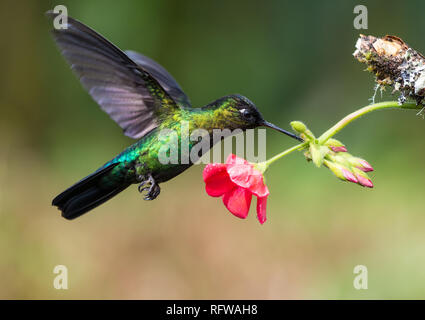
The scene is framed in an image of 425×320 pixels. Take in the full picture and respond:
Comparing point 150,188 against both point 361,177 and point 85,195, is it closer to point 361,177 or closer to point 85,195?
point 85,195

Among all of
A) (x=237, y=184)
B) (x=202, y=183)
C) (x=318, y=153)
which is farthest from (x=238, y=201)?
(x=202, y=183)

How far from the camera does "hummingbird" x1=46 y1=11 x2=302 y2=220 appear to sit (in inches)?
61.3

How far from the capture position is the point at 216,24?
206 inches

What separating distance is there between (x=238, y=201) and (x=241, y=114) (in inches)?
10.4

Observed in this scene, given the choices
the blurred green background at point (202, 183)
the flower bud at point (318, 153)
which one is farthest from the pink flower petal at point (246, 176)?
the blurred green background at point (202, 183)

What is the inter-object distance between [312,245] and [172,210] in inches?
47.7

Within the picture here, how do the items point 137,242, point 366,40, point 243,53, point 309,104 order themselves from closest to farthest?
point 366,40
point 137,242
point 309,104
point 243,53

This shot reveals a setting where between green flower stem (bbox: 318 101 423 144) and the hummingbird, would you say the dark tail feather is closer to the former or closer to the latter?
the hummingbird

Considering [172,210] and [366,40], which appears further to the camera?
[172,210]

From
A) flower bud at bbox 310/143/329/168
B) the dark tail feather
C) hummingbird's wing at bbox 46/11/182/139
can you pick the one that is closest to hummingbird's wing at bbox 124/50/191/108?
hummingbird's wing at bbox 46/11/182/139

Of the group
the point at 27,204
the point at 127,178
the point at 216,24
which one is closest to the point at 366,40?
the point at 127,178

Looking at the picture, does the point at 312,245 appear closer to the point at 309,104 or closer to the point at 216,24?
the point at 309,104

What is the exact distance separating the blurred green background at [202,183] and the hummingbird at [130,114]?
5.65 ft

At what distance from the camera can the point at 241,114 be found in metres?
1.57
